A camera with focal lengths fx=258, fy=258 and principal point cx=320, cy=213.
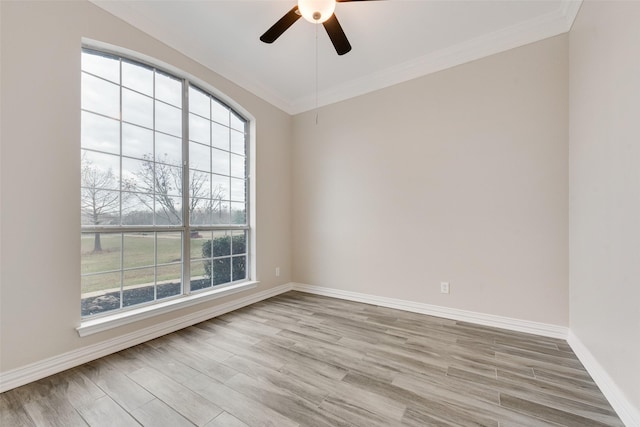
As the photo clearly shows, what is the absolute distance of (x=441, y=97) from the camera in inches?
115

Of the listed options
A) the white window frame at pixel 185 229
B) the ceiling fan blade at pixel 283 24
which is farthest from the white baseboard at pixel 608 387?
the white window frame at pixel 185 229

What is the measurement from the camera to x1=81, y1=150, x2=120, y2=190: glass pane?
7.08ft

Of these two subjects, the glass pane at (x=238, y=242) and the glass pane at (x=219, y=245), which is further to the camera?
the glass pane at (x=238, y=242)

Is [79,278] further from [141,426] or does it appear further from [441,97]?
[441,97]

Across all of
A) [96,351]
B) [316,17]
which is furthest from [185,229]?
[316,17]

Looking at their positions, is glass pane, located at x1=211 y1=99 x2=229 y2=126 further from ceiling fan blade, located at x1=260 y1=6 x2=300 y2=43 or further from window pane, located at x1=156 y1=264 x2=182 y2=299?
window pane, located at x1=156 y1=264 x2=182 y2=299

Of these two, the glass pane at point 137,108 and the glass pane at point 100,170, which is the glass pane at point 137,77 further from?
the glass pane at point 100,170

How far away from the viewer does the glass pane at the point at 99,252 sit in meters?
2.13

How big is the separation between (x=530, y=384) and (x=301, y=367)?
1.54 meters

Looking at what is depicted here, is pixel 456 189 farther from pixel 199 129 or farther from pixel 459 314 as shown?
pixel 199 129

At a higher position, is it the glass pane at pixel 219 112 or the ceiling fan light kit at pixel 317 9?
the ceiling fan light kit at pixel 317 9

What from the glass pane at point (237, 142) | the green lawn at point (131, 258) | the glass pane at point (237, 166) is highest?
the glass pane at point (237, 142)

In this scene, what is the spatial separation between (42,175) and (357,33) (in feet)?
9.59

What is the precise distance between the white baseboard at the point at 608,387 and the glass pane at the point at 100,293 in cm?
355
